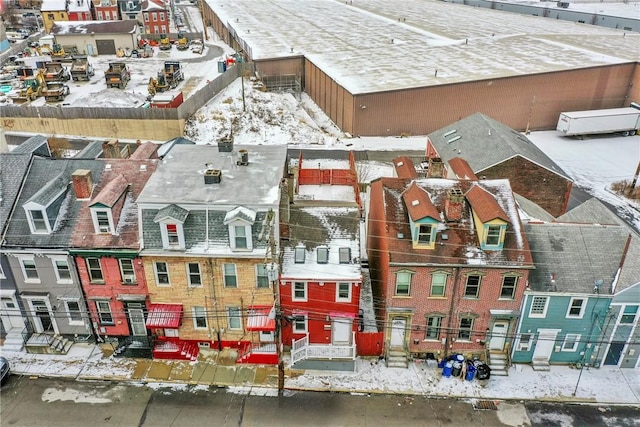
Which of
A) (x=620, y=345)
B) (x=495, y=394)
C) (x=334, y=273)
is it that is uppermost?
(x=334, y=273)

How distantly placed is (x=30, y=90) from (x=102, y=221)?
5702 cm

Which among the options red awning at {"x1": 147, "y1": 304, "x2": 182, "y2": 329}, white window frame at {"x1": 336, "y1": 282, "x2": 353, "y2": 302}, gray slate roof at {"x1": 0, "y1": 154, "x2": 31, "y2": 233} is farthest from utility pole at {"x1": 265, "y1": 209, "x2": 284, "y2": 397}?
gray slate roof at {"x1": 0, "y1": 154, "x2": 31, "y2": 233}

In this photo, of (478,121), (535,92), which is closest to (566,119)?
(535,92)

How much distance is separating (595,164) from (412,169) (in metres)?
34.6

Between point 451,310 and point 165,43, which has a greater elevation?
point 165,43

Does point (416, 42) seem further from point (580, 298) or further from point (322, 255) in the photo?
point (322, 255)

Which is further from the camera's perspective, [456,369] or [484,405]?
[456,369]

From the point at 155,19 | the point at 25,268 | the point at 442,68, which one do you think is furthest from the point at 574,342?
the point at 155,19

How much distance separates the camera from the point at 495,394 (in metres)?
28.1

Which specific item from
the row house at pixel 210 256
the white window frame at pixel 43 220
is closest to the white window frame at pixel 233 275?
the row house at pixel 210 256

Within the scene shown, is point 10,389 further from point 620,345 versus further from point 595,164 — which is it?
point 595,164

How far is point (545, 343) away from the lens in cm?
2944

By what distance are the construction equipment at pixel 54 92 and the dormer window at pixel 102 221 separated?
175 ft

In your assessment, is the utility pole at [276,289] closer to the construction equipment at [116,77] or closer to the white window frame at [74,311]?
the white window frame at [74,311]
